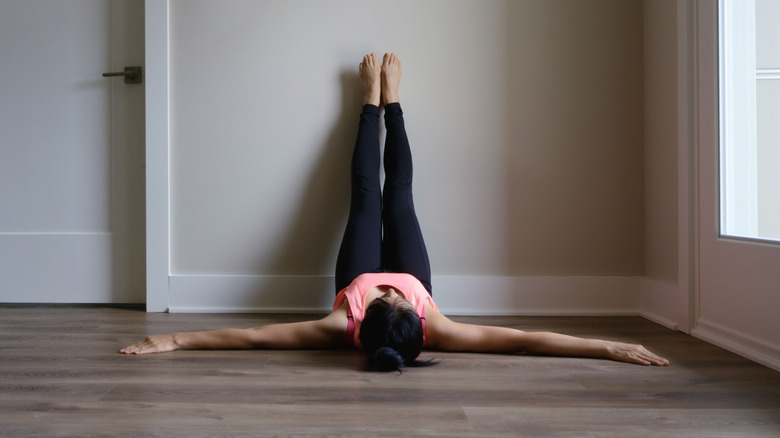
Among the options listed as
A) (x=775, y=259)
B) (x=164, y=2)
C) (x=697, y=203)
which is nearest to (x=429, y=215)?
(x=697, y=203)

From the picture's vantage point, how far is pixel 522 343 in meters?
1.69

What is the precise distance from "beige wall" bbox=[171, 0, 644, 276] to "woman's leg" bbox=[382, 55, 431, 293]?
114 millimetres

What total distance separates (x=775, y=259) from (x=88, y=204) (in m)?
2.80

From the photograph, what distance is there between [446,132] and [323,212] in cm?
68

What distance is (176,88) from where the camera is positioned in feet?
7.93

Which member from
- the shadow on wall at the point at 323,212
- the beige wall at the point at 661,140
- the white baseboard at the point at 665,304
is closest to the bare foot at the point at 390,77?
the shadow on wall at the point at 323,212

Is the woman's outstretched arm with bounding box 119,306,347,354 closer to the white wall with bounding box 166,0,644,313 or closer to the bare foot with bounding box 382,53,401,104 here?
the white wall with bounding box 166,0,644,313

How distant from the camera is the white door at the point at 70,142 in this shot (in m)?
2.50

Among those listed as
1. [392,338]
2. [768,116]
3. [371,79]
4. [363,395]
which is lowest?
[363,395]

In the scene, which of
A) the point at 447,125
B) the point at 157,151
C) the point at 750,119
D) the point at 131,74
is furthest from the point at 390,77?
the point at 750,119

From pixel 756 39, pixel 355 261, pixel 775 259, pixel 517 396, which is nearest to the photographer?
pixel 517 396

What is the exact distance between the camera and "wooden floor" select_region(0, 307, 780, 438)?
3.67 ft

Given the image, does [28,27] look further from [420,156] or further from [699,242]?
[699,242]

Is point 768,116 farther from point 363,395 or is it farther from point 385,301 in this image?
point 363,395
